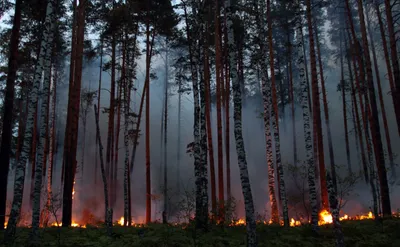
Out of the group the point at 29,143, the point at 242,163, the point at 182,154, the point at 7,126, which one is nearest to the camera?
the point at 242,163

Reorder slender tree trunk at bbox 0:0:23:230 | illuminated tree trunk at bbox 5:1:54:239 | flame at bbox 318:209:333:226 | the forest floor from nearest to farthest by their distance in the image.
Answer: illuminated tree trunk at bbox 5:1:54:239, the forest floor, slender tree trunk at bbox 0:0:23:230, flame at bbox 318:209:333:226

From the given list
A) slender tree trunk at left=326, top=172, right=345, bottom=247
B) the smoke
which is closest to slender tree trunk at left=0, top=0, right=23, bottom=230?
slender tree trunk at left=326, top=172, right=345, bottom=247

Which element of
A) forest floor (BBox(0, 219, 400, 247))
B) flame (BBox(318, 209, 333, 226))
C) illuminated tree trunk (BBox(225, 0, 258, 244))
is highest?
illuminated tree trunk (BBox(225, 0, 258, 244))

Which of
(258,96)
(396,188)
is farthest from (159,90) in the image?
(396,188)

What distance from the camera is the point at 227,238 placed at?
960cm

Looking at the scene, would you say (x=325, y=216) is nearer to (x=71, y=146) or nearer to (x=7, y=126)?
(x=71, y=146)

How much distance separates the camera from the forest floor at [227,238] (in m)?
8.92

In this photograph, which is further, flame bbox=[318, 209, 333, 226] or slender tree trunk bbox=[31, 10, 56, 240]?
flame bbox=[318, 209, 333, 226]

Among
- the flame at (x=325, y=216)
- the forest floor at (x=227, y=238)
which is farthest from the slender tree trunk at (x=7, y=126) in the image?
the flame at (x=325, y=216)

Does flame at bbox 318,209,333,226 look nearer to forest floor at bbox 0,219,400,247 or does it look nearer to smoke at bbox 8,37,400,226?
forest floor at bbox 0,219,400,247

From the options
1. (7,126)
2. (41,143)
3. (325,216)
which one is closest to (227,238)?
(41,143)

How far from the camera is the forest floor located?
29.3 feet

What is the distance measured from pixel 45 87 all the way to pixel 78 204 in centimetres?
2131

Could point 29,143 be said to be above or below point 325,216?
above
